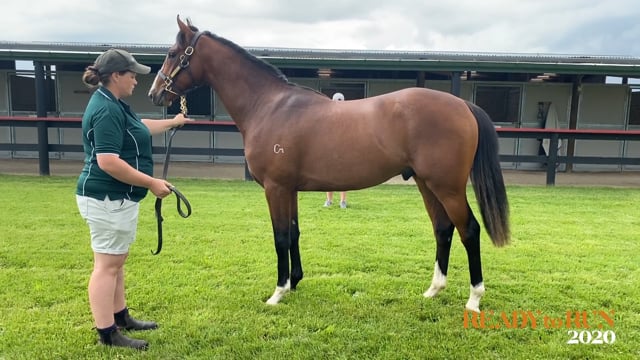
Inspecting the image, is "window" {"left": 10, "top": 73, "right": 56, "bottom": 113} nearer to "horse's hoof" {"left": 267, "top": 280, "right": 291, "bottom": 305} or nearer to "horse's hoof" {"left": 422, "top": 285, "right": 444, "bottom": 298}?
"horse's hoof" {"left": 267, "top": 280, "right": 291, "bottom": 305}

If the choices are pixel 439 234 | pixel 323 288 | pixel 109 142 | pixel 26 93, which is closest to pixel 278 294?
pixel 323 288

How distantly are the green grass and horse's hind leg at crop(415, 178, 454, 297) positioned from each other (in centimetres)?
9

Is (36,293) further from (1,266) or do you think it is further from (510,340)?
(510,340)

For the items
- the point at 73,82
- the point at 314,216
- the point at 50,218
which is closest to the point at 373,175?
the point at 314,216

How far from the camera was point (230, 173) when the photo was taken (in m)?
10.6

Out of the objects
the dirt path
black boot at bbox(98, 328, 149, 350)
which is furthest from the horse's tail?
the dirt path

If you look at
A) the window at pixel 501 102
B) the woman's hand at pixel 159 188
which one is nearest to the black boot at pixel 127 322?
the woman's hand at pixel 159 188

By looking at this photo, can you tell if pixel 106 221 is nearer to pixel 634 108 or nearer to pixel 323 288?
pixel 323 288

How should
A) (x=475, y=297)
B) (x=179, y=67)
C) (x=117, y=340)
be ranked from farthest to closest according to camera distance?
(x=179, y=67), (x=475, y=297), (x=117, y=340)

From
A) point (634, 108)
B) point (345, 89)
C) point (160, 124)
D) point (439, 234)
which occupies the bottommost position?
point (439, 234)

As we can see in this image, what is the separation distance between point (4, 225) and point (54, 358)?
3.67 metres

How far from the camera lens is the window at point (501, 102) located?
41.0 feet

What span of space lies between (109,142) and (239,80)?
132 cm

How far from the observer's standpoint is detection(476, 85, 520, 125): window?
12.5 meters
